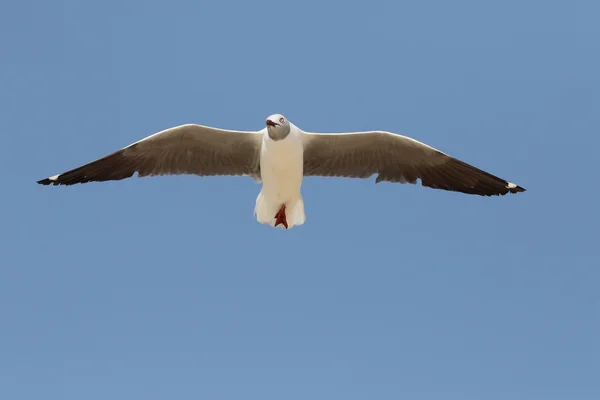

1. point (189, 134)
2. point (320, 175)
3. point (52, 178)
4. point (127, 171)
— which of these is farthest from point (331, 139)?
point (52, 178)

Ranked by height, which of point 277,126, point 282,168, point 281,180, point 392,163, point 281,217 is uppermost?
point 277,126

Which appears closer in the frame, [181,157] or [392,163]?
[181,157]

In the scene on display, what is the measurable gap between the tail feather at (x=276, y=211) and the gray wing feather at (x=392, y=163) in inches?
24.3

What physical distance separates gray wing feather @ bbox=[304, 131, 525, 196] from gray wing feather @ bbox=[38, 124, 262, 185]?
92 centimetres

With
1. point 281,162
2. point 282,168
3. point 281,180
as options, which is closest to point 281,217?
point 281,180

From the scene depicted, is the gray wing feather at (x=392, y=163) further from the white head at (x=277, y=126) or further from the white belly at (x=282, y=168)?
the white head at (x=277, y=126)

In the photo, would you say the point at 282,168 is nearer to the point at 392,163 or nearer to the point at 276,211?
the point at 276,211

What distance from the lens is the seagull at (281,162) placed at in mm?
15523

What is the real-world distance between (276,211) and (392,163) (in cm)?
188

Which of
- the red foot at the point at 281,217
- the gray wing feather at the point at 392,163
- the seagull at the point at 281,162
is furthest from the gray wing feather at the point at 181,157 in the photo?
the gray wing feather at the point at 392,163

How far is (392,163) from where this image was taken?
16.0 m

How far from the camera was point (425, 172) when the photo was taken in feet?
53.0

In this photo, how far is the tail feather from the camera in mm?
15844

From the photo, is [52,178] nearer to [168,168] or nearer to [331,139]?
[168,168]
